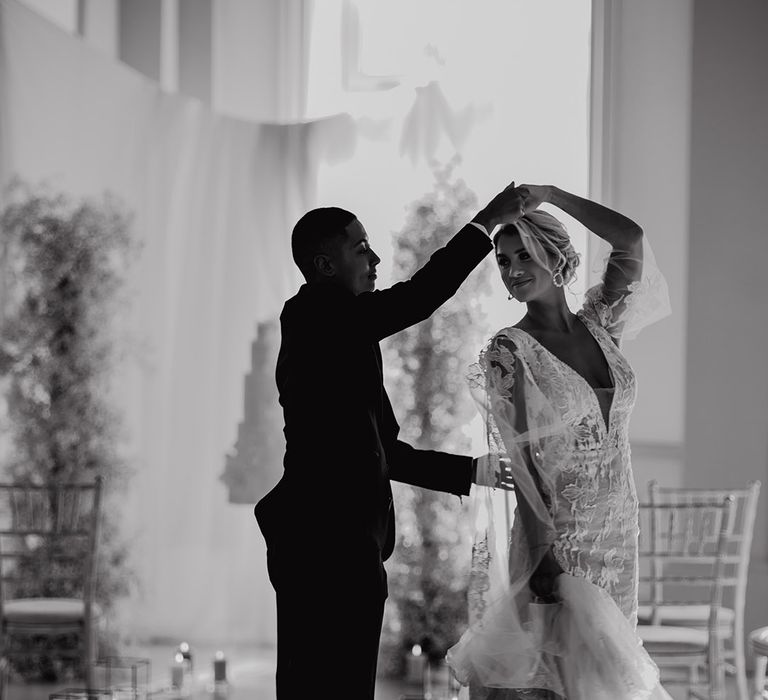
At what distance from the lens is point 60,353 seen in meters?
5.52

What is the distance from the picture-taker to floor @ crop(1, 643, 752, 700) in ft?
16.5

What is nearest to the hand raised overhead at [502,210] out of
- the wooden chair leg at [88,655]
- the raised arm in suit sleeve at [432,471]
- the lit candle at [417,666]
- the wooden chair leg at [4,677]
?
the raised arm in suit sleeve at [432,471]

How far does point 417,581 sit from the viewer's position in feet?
17.5

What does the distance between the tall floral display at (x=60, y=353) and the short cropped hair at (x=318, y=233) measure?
3.17m

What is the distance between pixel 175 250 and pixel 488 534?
4.24 m

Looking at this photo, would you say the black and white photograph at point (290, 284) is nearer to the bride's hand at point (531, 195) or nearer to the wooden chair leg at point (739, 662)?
the wooden chair leg at point (739, 662)

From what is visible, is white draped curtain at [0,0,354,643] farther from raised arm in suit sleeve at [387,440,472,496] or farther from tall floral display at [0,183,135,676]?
raised arm in suit sleeve at [387,440,472,496]

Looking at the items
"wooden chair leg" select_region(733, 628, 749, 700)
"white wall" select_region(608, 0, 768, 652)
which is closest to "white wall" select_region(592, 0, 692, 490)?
"white wall" select_region(608, 0, 768, 652)

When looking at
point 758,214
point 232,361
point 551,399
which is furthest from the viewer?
point 232,361

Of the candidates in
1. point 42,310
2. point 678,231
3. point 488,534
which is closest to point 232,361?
point 42,310

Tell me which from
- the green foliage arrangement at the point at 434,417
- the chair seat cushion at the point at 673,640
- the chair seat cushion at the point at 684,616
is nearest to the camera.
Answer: the chair seat cushion at the point at 673,640

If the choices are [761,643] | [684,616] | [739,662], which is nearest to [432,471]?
[761,643]

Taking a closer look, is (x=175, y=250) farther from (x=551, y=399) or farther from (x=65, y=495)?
(x=551, y=399)

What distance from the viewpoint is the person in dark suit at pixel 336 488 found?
97.3 inches
